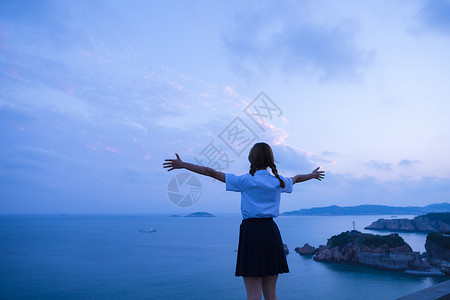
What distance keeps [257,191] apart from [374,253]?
158ft

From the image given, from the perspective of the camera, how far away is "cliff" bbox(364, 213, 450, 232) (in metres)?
88.8

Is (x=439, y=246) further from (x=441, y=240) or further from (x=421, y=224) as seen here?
(x=421, y=224)

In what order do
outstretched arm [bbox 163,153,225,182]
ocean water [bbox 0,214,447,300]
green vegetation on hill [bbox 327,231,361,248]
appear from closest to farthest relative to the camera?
outstretched arm [bbox 163,153,225,182] < ocean water [bbox 0,214,447,300] < green vegetation on hill [bbox 327,231,361,248]

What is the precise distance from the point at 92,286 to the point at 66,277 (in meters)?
6.60

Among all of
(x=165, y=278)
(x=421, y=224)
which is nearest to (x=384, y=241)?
(x=165, y=278)

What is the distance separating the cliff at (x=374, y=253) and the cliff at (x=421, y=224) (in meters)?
56.8

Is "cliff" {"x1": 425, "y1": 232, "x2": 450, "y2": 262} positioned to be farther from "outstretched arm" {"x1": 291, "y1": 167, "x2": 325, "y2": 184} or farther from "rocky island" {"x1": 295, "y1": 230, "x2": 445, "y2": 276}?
"outstretched arm" {"x1": 291, "y1": 167, "x2": 325, "y2": 184}

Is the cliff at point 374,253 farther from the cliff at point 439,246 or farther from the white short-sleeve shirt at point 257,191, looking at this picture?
the white short-sleeve shirt at point 257,191

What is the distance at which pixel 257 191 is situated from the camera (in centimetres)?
180

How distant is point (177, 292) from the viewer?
100 feet

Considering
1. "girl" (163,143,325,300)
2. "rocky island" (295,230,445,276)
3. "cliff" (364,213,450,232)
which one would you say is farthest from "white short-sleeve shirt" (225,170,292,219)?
"cliff" (364,213,450,232)

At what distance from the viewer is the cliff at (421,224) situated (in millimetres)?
88850

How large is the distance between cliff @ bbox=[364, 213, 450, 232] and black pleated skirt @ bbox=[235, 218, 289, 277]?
341 ft

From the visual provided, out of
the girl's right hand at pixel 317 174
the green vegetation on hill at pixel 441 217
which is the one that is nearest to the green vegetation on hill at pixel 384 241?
the girl's right hand at pixel 317 174
